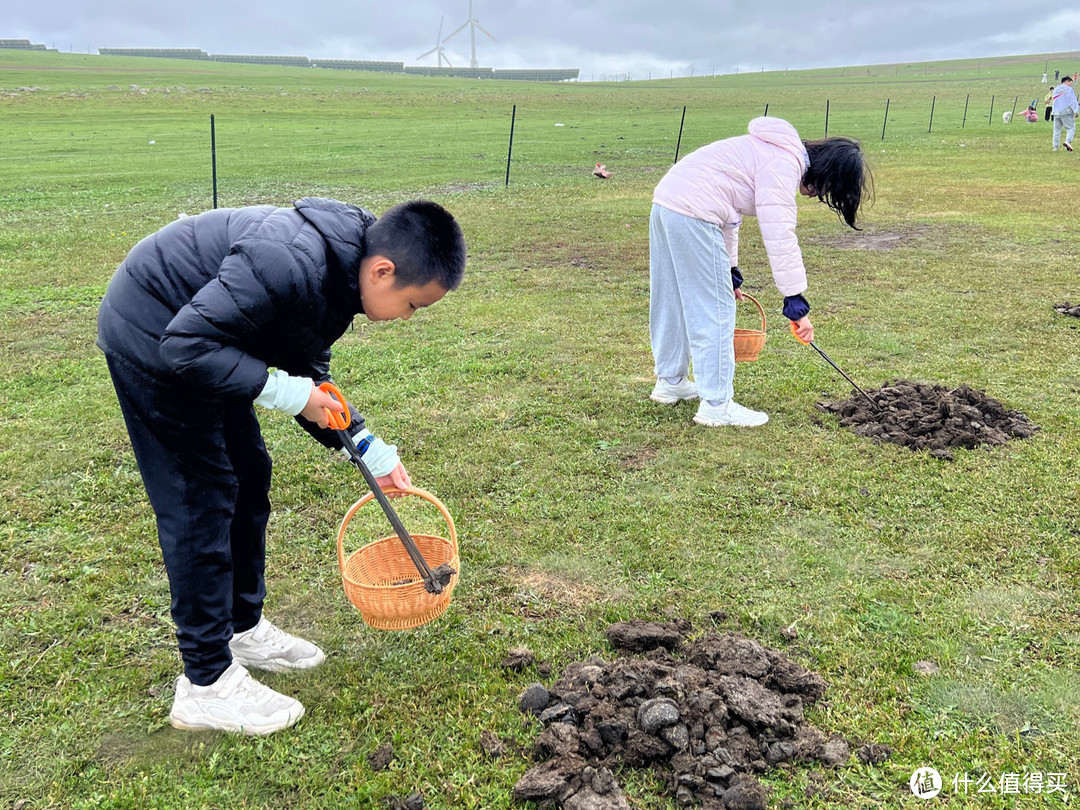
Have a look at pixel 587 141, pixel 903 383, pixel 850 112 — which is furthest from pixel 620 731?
pixel 850 112

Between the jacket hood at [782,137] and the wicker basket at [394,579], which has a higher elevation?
the jacket hood at [782,137]

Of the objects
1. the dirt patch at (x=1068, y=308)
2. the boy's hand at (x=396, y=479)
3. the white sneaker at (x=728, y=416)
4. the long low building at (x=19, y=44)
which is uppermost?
the long low building at (x=19, y=44)

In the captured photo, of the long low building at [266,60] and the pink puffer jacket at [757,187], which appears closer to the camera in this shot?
the pink puffer jacket at [757,187]

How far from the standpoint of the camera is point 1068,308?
297 inches

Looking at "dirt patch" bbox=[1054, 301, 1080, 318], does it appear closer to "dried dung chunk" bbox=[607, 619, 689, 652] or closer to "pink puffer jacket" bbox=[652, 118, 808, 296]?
"pink puffer jacket" bbox=[652, 118, 808, 296]

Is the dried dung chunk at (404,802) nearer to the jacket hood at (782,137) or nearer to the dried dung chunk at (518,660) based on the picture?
the dried dung chunk at (518,660)

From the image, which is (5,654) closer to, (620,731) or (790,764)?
(620,731)

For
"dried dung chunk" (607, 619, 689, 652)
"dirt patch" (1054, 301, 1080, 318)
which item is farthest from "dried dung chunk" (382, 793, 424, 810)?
"dirt patch" (1054, 301, 1080, 318)

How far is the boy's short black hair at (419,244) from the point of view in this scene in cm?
234

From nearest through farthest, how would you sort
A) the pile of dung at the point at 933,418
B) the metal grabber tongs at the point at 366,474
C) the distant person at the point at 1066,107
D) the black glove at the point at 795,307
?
the metal grabber tongs at the point at 366,474, the black glove at the point at 795,307, the pile of dung at the point at 933,418, the distant person at the point at 1066,107

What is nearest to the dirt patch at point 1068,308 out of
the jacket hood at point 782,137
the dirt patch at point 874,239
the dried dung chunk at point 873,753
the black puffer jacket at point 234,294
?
the dirt patch at point 874,239

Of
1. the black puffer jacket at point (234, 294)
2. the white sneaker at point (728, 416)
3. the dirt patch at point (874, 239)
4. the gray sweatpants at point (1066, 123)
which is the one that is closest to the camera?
the black puffer jacket at point (234, 294)

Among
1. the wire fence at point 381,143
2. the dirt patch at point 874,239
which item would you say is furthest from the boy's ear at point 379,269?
the dirt patch at point 874,239

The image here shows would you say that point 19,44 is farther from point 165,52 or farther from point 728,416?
point 728,416
